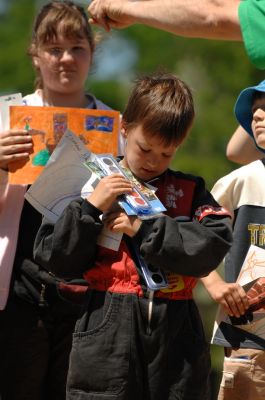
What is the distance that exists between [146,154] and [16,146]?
32.4 inches

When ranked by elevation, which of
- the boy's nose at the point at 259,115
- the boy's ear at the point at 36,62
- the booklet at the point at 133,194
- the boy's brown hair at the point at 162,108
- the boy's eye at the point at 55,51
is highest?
the boy's brown hair at the point at 162,108

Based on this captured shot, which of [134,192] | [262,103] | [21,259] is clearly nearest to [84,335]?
[134,192]

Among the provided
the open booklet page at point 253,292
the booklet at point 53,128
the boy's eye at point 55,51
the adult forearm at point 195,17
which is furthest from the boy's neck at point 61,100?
the open booklet page at point 253,292

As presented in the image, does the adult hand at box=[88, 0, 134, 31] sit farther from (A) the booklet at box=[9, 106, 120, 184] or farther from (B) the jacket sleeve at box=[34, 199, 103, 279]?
(B) the jacket sleeve at box=[34, 199, 103, 279]

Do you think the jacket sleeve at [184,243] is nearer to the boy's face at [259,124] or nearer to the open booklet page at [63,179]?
the open booklet page at [63,179]

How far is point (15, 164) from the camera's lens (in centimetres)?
442

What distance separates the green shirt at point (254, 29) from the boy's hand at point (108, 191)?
75 centimetres

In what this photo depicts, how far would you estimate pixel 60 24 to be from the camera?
16.0 ft

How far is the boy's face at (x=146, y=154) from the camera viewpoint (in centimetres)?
378

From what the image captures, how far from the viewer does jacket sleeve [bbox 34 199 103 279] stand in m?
3.61

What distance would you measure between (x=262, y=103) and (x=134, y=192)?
1.05 m

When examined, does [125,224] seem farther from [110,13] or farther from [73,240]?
[110,13]

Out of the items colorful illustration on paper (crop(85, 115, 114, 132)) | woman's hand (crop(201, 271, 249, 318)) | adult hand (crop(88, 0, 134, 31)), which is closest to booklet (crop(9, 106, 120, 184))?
colorful illustration on paper (crop(85, 115, 114, 132))

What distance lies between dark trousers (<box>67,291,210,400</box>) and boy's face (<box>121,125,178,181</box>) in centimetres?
52
